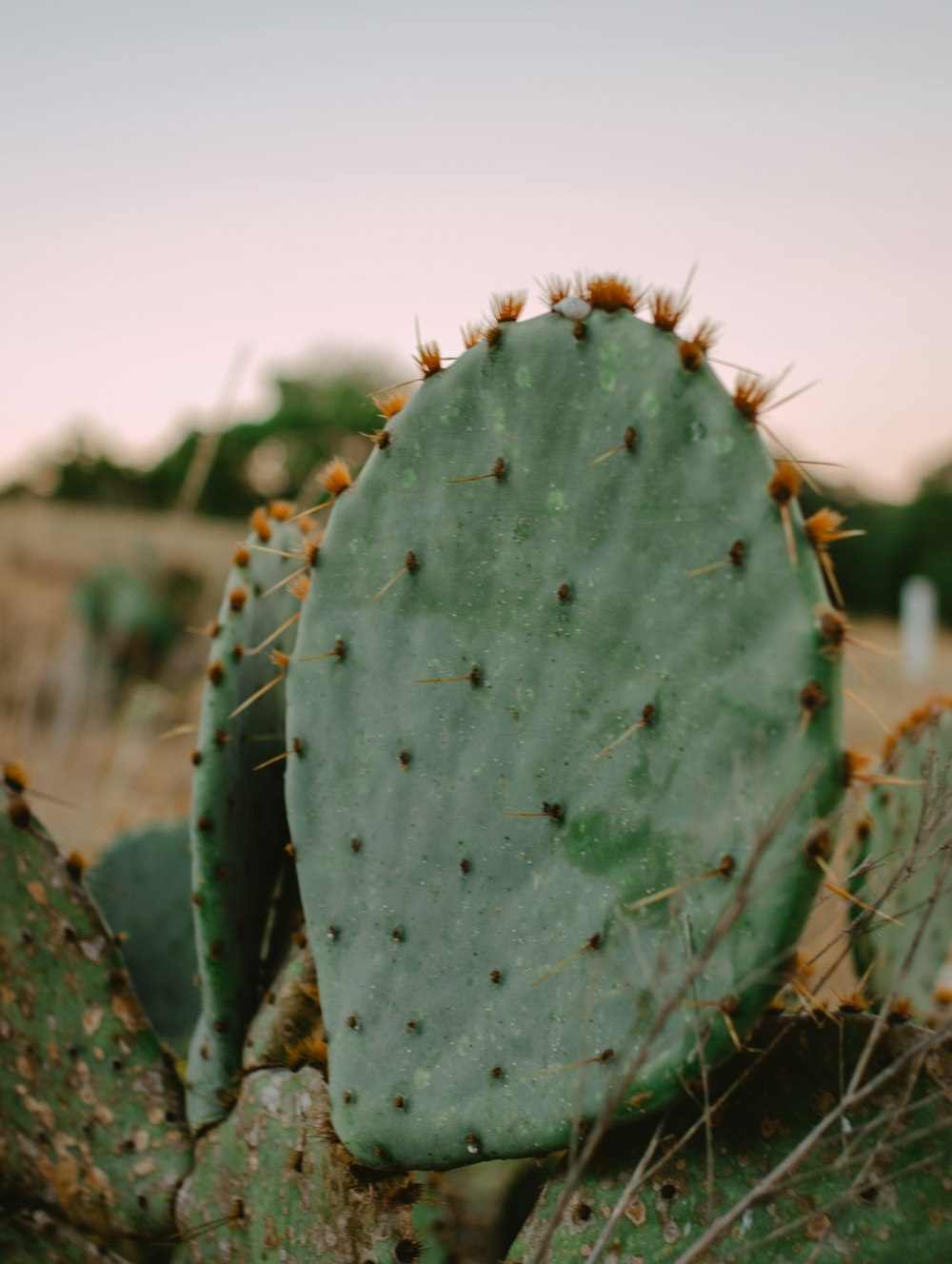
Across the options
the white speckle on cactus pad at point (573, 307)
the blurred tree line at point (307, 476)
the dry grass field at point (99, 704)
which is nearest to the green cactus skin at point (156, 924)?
the dry grass field at point (99, 704)

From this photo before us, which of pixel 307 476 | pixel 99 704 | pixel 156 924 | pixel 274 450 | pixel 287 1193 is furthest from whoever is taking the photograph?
pixel 274 450

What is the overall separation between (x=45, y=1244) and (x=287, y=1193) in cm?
38

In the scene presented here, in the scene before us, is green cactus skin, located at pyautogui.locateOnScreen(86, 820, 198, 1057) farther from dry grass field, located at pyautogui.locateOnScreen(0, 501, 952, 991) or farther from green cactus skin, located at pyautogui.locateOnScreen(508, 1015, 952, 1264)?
green cactus skin, located at pyautogui.locateOnScreen(508, 1015, 952, 1264)

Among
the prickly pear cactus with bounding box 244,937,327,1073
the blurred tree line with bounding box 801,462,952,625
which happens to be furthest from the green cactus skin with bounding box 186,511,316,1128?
the blurred tree line with bounding box 801,462,952,625

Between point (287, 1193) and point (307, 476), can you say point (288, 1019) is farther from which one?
point (307, 476)

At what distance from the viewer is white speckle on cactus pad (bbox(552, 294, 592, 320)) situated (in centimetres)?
90

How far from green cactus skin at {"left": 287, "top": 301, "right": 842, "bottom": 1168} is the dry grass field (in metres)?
0.09

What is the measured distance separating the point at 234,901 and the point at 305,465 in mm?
22657

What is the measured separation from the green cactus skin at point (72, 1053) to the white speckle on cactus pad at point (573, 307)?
81cm

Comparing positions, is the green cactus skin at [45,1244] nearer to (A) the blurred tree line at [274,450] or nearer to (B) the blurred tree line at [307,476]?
(B) the blurred tree line at [307,476]

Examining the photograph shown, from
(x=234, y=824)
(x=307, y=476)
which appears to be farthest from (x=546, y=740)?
(x=307, y=476)

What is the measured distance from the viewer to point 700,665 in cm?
80

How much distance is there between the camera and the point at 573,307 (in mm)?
902

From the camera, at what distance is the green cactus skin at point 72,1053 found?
1.23 m
